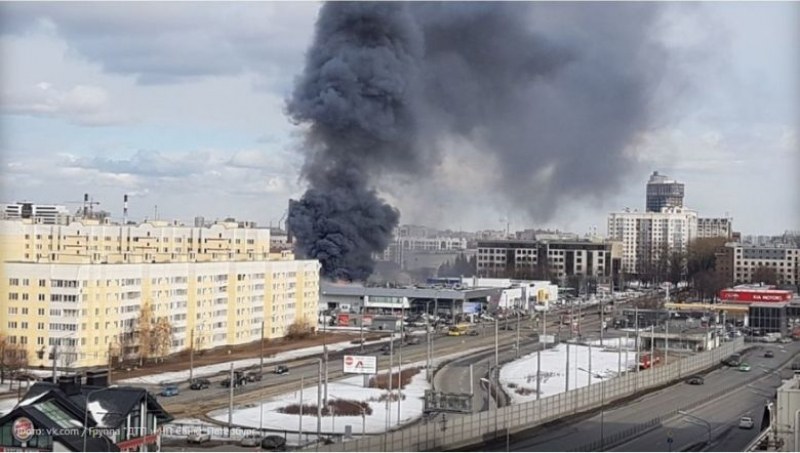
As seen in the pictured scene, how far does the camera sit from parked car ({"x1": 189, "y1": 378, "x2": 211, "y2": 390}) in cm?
1068

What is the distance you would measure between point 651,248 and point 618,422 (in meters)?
33.5

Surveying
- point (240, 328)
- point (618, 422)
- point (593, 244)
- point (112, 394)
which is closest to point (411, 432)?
point (112, 394)

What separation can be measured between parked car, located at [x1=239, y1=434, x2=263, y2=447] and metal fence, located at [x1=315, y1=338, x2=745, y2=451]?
814 millimetres

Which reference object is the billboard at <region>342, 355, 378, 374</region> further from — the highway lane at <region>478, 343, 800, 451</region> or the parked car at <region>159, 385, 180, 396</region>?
the highway lane at <region>478, 343, 800, 451</region>

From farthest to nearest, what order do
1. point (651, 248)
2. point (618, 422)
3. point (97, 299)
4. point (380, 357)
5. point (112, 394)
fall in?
point (651, 248), point (380, 357), point (97, 299), point (618, 422), point (112, 394)

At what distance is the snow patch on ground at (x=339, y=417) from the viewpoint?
27.8ft

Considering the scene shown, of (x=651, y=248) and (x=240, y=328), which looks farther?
(x=651, y=248)

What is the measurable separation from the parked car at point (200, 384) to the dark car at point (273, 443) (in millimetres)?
3156

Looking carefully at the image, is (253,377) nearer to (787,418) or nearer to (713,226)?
(787,418)

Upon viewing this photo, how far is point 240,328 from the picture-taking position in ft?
49.0

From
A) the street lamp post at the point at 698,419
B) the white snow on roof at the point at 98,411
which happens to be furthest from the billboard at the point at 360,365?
the white snow on roof at the point at 98,411

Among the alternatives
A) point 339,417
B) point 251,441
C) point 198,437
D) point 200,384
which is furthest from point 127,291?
point 251,441

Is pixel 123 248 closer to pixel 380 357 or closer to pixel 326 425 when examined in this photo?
pixel 380 357

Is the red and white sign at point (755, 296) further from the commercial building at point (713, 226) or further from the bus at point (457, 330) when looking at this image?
the commercial building at point (713, 226)
